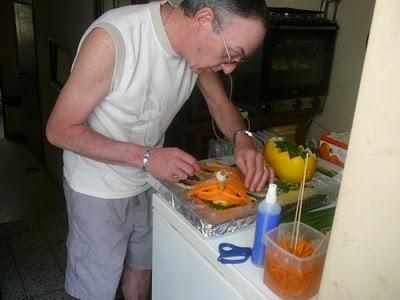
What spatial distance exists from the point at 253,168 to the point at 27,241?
1.80 meters

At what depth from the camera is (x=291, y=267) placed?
69 cm

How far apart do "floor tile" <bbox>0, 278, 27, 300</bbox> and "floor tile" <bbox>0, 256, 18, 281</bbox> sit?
0.03 metres

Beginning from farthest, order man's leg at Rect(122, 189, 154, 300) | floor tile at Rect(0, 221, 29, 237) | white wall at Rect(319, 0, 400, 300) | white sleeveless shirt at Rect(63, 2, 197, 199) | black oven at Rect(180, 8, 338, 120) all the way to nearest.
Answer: floor tile at Rect(0, 221, 29, 237), black oven at Rect(180, 8, 338, 120), man's leg at Rect(122, 189, 154, 300), white sleeveless shirt at Rect(63, 2, 197, 199), white wall at Rect(319, 0, 400, 300)

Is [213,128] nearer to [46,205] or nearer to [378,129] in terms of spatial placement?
[378,129]

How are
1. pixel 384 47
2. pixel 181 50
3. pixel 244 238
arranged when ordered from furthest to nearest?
pixel 181 50 < pixel 244 238 < pixel 384 47

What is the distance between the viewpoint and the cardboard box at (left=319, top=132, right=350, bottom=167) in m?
1.25

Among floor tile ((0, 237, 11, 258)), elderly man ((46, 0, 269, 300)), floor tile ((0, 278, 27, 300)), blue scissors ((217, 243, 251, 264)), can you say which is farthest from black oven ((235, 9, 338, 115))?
floor tile ((0, 237, 11, 258))

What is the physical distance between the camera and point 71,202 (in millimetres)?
1268

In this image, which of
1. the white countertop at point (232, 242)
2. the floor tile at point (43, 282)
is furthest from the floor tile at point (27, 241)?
the white countertop at point (232, 242)

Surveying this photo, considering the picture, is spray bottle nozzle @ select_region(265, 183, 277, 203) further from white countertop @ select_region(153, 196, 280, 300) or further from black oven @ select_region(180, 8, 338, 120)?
black oven @ select_region(180, 8, 338, 120)

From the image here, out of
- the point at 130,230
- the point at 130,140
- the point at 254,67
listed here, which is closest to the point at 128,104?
the point at 130,140

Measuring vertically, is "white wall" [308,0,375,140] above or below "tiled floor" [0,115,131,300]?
above

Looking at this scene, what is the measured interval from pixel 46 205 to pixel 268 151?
7.69ft

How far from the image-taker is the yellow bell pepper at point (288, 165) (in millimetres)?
1038
